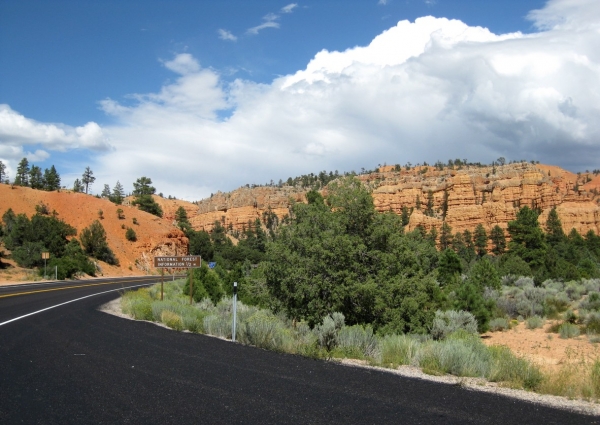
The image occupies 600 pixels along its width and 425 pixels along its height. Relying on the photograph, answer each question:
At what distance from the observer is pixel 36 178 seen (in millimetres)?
102875

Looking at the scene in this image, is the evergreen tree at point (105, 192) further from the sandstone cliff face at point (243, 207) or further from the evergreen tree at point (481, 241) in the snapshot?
the evergreen tree at point (481, 241)

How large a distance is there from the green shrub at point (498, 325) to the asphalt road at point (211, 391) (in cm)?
1915

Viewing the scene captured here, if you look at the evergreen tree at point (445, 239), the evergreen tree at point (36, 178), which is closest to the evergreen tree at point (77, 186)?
the evergreen tree at point (36, 178)

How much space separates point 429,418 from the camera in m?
6.21

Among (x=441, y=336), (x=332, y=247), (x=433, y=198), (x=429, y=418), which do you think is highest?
(x=433, y=198)

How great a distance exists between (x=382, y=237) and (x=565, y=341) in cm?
1207

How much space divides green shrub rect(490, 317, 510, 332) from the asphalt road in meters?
19.2

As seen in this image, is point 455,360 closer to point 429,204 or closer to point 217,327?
point 217,327

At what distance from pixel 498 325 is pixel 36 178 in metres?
99.9

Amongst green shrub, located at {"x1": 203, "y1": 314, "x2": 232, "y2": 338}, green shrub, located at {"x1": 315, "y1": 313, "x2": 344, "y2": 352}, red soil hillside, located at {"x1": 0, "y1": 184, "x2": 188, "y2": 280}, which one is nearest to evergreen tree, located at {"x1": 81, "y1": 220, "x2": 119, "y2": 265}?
red soil hillside, located at {"x1": 0, "y1": 184, "x2": 188, "y2": 280}

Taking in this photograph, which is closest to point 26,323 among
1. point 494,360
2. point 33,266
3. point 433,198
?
point 494,360

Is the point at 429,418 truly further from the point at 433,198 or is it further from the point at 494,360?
the point at 433,198

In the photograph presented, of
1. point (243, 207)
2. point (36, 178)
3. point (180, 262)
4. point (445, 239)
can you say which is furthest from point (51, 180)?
point (180, 262)

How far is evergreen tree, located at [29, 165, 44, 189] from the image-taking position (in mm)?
96550
